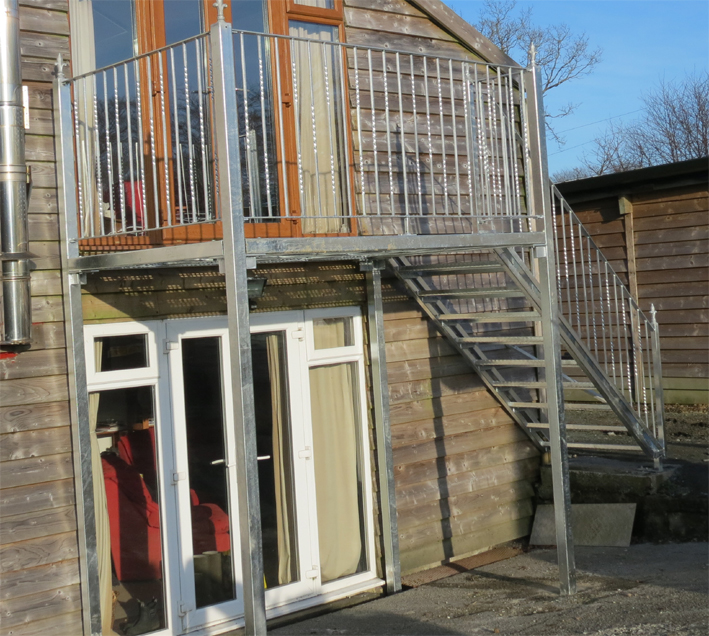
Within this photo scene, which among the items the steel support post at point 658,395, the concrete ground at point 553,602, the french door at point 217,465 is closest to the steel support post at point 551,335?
the concrete ground at point 553,602

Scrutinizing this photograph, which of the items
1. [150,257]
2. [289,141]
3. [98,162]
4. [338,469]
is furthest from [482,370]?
[98,162]

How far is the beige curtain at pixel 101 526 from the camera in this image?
5.45 m

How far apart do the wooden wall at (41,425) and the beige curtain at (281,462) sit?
5.17 feet

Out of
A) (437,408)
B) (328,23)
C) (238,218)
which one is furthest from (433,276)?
(238,218)

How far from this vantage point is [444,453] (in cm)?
726

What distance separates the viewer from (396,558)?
674cm

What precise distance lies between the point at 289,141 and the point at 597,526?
13.6 feet

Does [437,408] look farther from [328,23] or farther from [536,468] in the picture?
[328,23]

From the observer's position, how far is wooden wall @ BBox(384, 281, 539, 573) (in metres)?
6.98

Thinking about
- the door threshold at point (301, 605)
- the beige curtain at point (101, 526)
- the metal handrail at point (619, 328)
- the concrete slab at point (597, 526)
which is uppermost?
the metal handrail at point (619, 328)

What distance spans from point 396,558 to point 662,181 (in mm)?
6395

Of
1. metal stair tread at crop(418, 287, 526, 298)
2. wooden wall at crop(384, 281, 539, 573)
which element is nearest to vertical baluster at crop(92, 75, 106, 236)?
wooden wall at crop(384, 281, 539, 573)

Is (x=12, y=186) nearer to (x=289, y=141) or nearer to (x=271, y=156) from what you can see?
(x=271, y=156)

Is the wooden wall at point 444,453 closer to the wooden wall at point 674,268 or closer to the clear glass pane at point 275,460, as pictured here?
the clear glass pane at point 275,460
